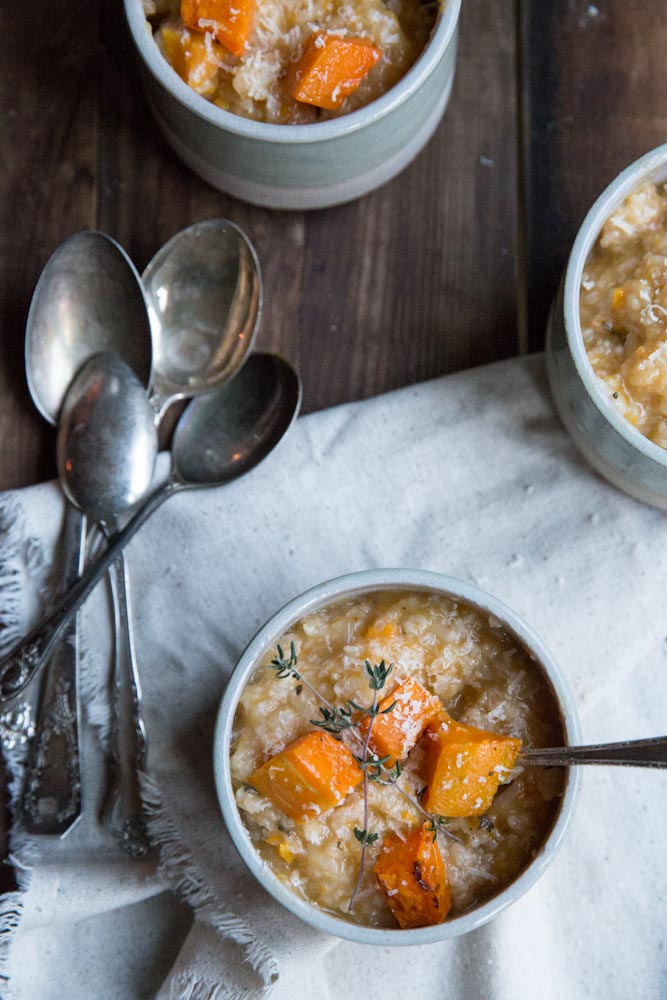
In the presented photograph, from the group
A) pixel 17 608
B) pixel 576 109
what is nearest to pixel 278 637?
pixel 17 608

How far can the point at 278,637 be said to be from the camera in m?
1.56

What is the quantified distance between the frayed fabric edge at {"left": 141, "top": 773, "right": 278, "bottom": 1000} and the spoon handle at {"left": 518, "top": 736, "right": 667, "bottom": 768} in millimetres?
555

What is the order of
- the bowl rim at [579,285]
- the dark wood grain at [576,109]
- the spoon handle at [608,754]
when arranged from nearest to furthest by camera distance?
the spoon handle at [608,754], the bowl rim at [579,285], the dark wood grain at [576,109]

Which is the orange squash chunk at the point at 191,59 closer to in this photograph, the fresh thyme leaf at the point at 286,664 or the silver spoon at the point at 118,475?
the silver spoon at the point at 118,475

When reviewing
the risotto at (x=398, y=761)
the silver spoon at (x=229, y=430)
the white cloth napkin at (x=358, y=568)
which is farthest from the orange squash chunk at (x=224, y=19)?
the risotto at (x=398, y=761)

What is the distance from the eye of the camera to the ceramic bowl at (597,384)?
1605 mm

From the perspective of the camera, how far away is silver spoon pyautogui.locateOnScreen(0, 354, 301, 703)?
6.05ft

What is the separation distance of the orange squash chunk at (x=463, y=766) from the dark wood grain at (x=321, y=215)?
26.7 inches

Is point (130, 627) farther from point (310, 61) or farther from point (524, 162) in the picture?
point (524, 162)

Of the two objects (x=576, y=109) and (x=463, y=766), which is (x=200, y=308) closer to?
(x=576, y=109)

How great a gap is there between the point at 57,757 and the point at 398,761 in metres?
0.61

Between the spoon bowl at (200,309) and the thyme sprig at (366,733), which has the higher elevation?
the spoon bowl at (200,309)

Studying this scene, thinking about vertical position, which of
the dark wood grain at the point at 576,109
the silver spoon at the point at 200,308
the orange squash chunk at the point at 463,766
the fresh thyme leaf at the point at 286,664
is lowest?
the orange squash chunk at the point at 463,766

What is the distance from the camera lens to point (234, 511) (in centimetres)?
188
